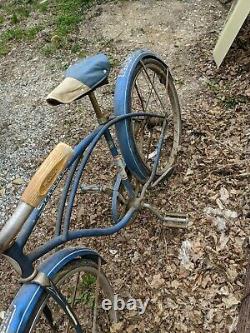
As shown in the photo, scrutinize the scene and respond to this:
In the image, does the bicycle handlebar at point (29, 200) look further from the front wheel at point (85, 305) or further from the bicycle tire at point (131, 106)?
the bicycle tire at point (131, 106)

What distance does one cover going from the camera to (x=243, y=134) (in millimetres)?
4184

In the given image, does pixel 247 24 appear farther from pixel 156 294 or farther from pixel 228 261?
pixel 156 294

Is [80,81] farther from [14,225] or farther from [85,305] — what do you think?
[85,305]

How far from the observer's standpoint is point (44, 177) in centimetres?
206

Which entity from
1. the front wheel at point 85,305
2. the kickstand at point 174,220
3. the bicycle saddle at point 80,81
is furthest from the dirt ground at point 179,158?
the bicycle saddle at point 80,81

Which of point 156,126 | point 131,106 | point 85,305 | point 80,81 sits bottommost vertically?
point 85,305

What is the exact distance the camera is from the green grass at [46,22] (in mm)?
5879

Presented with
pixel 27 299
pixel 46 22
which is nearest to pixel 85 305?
pixel 27 299

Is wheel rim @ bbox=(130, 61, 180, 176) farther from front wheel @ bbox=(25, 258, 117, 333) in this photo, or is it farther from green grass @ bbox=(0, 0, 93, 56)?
green grass @ bbox=(0, 0, 93, 56)

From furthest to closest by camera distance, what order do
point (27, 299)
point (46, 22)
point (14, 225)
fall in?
1. point (46, 22)
2. point (27, 299)
3. point (14, 225)

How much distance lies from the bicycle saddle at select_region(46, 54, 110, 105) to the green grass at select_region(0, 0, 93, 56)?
2.71m

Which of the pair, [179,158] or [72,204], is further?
[179,158]

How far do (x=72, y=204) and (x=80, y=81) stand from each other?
794 mm

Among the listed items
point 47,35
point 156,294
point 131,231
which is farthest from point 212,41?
point 156,294
